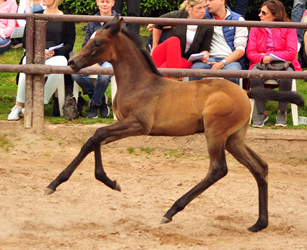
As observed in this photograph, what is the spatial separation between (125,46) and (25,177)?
6.95 ft

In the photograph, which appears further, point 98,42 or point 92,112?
point 92,112

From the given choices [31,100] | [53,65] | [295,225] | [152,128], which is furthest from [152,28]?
[295,225]

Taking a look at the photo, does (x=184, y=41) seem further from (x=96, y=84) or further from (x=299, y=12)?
(x=299, y=12)

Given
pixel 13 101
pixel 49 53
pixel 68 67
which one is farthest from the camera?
pixel 13 101

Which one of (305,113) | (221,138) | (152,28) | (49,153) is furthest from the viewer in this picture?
(305,113)

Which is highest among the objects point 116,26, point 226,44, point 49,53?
point 116,26

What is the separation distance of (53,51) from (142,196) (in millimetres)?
2631

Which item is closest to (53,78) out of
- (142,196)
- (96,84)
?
(96,84)

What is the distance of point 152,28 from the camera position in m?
7.38

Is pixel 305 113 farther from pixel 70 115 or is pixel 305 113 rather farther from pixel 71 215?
pixel 71 215

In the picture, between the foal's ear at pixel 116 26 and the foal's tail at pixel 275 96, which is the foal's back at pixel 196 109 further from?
the foal's ear at pixel 116 26

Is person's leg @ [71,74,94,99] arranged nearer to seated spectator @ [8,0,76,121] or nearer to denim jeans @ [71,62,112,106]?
denim jeans @ [71,62,112,106]

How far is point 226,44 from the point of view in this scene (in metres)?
7.25

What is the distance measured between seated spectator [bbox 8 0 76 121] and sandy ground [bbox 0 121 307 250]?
0.39 meters
